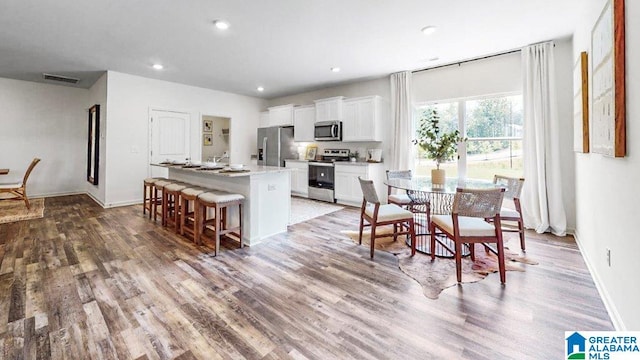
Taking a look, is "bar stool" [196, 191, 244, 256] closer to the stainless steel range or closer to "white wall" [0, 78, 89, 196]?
the stainless steel range

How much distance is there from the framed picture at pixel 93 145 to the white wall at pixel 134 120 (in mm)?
749

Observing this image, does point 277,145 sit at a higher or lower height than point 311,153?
higher

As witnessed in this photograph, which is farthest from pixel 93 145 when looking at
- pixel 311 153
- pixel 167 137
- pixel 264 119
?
pixel 311 153

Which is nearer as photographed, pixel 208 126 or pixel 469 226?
pixel 469 226

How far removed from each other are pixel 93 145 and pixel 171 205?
11.2 ft

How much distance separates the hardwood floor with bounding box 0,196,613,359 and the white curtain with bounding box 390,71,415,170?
247cm

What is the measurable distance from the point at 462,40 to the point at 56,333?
4.92 metres

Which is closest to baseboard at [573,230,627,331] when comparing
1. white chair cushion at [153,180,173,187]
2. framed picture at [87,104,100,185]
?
Result: white chair cushion at [153,180,173,187]

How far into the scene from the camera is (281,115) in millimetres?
7230

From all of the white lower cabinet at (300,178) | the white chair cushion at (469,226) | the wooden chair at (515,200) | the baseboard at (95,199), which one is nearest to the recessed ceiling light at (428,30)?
the wooden chair at (515,200)

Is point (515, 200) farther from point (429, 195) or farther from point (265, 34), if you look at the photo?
point (265, 34)

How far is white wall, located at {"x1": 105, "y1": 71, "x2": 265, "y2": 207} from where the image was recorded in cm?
532

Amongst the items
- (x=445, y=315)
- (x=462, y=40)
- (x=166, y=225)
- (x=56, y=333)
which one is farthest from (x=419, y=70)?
(x=56, y=333)

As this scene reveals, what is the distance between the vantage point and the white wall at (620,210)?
1.47 meters
